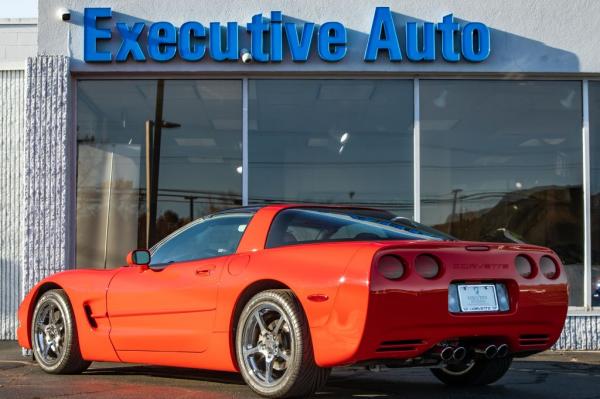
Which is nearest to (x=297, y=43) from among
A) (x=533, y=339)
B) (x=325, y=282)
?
(x=533, y=339)

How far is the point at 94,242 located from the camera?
10453mm

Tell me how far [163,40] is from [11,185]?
2.47m

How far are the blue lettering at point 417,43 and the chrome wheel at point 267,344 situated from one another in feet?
17.2

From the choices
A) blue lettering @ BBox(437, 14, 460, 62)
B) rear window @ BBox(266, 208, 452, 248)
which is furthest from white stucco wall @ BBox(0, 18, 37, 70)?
rear window @ BBox(266, 208, 452, 248)

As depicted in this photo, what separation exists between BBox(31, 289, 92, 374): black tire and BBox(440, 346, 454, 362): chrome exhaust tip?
9.73ft

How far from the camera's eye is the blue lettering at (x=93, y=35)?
396 inches

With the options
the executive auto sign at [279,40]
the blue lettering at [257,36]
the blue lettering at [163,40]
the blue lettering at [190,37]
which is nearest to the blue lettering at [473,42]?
the executive auto sign at [279,40]

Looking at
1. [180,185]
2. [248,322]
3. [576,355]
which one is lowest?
[576,355]

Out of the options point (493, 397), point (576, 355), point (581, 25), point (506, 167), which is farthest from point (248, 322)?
point (581, 25)

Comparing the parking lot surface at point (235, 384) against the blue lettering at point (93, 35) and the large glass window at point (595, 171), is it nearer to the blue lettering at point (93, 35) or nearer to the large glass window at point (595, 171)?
the large glass window at point (595, 171)

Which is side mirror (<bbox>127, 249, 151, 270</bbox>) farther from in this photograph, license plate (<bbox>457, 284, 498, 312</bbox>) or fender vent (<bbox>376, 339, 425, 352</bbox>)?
license plate (<bbox>457, 284, 498, 312</bbox>)

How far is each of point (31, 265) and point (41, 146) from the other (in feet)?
4.07

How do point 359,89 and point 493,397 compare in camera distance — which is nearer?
point 493,397

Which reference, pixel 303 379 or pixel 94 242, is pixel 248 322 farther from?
pixel 94 242
